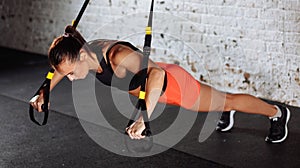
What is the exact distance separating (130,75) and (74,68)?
0.29 m

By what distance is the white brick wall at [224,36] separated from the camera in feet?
12.1

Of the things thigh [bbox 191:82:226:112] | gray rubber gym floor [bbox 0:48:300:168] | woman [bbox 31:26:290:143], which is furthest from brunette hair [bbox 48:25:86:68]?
thigh [bbox 191:82:226:112]

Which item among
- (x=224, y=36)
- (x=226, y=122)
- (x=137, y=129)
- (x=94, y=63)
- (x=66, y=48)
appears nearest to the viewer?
(x=137, y=129)

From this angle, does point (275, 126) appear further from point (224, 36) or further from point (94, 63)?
point (94, 63)

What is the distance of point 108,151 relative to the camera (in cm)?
285

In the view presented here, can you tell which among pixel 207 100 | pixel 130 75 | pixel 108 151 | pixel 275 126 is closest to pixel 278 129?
pixel 275 126

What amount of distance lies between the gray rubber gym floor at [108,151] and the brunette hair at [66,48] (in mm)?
706

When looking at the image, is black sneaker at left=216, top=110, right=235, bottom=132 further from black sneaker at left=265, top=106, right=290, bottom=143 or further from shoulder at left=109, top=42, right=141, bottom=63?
shoulder at left=109, top=42, right=141, bottom=63

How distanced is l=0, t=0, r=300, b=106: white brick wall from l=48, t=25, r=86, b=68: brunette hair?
1968mm

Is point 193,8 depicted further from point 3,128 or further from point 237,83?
point 3,128

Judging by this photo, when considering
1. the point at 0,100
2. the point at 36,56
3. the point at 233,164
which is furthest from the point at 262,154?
the point at 36,56

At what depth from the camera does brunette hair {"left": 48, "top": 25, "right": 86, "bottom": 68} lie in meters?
2.18

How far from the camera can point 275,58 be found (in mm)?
3760

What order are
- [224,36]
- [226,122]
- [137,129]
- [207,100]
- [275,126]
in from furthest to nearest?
[224,36], [226,122], [275,126], [207,100], [137,129]
